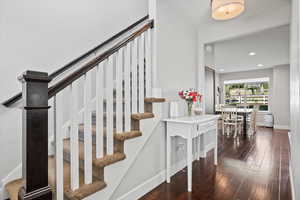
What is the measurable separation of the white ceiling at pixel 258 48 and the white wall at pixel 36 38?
3102 millimetres

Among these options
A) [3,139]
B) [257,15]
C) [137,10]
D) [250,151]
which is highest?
[137,10]

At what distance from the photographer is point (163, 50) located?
2184mm

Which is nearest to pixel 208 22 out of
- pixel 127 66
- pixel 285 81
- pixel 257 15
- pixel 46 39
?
pixel 257 15

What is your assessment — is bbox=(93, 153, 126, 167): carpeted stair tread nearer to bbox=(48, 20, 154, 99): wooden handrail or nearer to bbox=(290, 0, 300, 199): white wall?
bbox=(48, 20, 154, 99): wooden handrail

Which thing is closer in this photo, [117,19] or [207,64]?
[117,19]

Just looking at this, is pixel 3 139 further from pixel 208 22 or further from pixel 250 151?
pixel 250 151

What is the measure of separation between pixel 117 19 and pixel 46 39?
4.18 feet

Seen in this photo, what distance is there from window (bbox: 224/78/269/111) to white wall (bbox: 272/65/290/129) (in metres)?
0.60

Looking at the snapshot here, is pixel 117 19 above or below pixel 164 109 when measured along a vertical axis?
above

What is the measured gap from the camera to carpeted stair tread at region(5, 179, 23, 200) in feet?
4.44

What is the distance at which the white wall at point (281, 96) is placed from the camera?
618cm

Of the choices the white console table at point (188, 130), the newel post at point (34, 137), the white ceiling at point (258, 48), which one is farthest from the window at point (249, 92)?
the newel post at point (34, 137)

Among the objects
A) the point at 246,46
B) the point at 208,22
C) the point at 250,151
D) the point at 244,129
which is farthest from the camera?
the point at 244,129

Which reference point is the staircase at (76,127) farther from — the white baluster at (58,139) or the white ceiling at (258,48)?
the white ceiling at (258,48)
